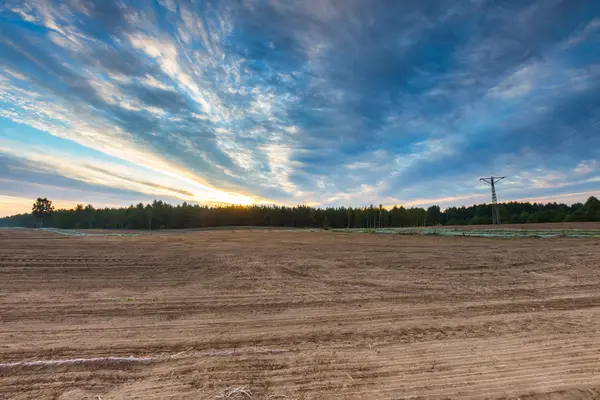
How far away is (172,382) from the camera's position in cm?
387

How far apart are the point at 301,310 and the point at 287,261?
26.0 ft

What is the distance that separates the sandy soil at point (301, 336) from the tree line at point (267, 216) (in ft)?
290

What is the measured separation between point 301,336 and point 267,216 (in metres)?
110

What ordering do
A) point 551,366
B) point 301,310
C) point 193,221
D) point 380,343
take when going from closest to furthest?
point 551,366
point 380,343
point 301,310
point 193,221

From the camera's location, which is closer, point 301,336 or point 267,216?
point 301,336

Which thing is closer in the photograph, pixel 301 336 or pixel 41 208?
pixel 301 336

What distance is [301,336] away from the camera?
5445mm

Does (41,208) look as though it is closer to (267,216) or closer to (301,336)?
(267,216)

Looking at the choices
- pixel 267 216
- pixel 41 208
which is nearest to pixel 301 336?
pixel 267 216

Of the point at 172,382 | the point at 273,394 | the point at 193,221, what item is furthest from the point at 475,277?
the point at 193,221

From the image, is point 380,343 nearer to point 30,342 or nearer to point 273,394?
point 273,394

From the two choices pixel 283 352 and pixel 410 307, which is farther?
pixel 410 307

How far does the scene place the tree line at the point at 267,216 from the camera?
102m

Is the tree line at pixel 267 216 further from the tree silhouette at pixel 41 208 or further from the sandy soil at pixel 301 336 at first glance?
the sandy soil at pixel 301 336
